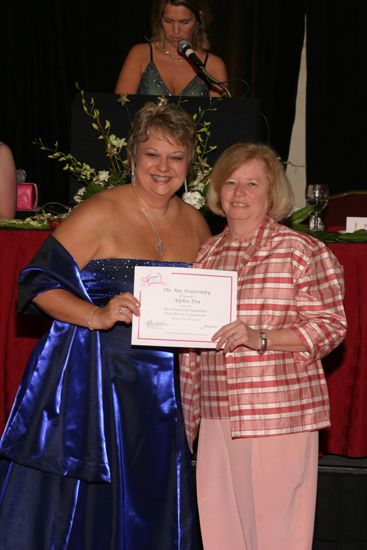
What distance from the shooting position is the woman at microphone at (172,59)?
4.51m

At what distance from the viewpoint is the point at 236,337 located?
2811 millimetres

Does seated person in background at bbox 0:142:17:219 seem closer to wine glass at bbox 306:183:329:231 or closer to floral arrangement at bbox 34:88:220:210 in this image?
floral arrangement at bbox 34:88:220:210

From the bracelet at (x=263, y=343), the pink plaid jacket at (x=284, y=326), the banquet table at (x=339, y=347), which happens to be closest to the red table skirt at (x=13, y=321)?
the banquet table at (x=339, y=347)

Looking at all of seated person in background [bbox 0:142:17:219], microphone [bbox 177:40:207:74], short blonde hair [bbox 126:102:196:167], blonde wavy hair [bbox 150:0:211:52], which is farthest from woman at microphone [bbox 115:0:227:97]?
short blonde hair [bbox 126:102:196:167]

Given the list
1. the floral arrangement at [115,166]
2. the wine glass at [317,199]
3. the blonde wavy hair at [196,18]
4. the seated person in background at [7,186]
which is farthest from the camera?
the blonde wavy hair at [196,18]

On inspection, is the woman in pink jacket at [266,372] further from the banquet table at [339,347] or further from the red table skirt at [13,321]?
the red table skirt at [13,321]

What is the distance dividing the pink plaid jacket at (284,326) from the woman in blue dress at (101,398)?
0.36 m

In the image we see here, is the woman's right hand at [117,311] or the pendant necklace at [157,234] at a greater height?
the pendant necklace at [157,234]

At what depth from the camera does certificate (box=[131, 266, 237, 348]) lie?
9.37 ft

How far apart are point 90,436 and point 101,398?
0.13m

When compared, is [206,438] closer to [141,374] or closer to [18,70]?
[141,374]

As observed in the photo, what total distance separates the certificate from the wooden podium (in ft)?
3.98

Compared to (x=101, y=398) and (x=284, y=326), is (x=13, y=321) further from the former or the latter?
(x=284, y=326)

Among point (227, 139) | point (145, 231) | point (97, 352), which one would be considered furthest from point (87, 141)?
point (97, 352)
